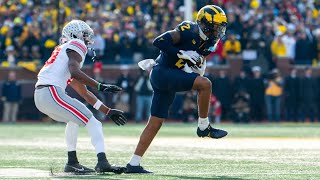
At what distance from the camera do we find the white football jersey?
942 centimetres

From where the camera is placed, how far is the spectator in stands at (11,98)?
24781mm

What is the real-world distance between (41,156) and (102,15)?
50.0ft

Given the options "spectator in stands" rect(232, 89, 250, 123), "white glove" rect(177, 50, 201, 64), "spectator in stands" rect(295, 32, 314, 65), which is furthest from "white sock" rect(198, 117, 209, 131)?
"spectator in stands" rect(295, 32, 314, 65)

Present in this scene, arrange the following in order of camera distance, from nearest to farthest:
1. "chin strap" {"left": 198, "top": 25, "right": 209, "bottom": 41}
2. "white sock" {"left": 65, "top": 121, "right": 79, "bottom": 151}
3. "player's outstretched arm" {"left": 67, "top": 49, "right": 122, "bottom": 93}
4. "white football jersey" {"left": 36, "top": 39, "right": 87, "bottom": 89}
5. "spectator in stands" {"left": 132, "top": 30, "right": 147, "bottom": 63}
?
1. "player's outstretched arm" {"left": 67, "top": 49, "right": 122, "bottom": 93}
2. "white football jersey" {"left": 36, "top": 39, "right": 87, "bottom": 89}
3. "white sock" {"left": 65, "top": 121, "right": 79, "bottom": 151}
4. "chin strap" {"left": 198, "top": 25, "right": 209, "bottom": 41}
5. "spectator in stands" {"left": 132, "top": 30, "right": 147, "bottom": 63}

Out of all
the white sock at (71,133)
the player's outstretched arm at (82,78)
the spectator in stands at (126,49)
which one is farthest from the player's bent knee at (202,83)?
the spectator in stands at (126,49)

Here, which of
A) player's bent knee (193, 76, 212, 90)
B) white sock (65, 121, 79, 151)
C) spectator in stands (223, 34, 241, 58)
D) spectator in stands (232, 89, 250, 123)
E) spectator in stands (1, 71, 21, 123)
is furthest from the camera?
spectator in stands (223, 34, 241, 58)

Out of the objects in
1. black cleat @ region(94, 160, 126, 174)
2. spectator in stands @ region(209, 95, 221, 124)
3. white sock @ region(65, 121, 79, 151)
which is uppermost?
white sock @ region(65, 121, 79, 151)

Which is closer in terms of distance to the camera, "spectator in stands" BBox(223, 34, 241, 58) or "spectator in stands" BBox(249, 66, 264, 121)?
"spectator in stands" BBox(249, 66, 264, 121)

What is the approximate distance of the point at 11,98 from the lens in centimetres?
2478

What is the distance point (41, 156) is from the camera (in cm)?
1204

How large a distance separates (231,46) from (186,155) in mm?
14561

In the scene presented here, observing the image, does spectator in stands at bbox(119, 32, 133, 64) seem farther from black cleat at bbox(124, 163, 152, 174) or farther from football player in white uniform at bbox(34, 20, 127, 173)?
black cleat at bbox(124, 163, 152, 174)

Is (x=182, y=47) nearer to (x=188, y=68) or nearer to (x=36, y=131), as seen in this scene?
(x=188, y=68)

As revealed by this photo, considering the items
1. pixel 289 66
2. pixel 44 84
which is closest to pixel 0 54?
pixel 289 66
